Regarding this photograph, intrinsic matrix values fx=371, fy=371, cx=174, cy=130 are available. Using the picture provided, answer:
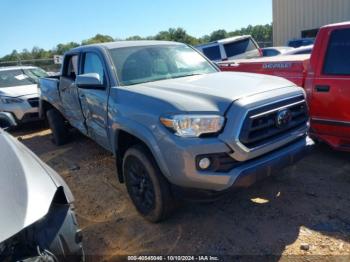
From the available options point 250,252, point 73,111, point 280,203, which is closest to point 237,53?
point 73,111

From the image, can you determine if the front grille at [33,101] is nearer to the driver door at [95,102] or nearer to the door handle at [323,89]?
the driver door at [95,102]

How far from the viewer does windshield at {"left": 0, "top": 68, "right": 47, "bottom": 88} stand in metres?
9.86

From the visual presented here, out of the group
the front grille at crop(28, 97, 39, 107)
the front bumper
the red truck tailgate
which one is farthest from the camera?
the front grille at crop(28, 97, 39, 107)

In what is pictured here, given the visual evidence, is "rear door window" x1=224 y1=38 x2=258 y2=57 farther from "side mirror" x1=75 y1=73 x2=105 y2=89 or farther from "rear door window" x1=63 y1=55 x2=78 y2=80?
"side mirror" x1=75 y1=73 x2=105 y2=89

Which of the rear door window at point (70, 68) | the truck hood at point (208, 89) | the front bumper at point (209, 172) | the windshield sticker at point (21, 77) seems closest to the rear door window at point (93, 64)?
the truck hood at point (208, 89)

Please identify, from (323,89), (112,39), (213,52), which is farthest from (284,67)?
(112,39)

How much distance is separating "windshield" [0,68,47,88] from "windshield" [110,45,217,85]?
6.36 meters

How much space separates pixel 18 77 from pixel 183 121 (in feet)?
27.4

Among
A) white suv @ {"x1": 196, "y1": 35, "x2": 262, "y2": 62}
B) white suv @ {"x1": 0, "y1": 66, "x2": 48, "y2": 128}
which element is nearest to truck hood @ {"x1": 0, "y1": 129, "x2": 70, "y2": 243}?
white suv @ {"x1": 0, "y1": 66, "x2": 48, "y2": 128}

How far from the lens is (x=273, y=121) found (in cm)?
345

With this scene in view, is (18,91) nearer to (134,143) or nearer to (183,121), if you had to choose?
(134,143)

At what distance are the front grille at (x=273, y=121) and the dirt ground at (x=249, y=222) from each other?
664mm

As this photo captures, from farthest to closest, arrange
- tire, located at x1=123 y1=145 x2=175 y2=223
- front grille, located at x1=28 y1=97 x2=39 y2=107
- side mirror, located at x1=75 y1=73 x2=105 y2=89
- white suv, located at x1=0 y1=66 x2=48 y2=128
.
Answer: front grille, located at x1=28 y1=97 x2=39 y2=107 → white suv, located at x1=0 y1=66 x2=48 y2=128 → side mirror, located at x1=75 y1=73 x2=105 y2=89 → tire, located at x1=123 y1=145 x2=175 y2=223

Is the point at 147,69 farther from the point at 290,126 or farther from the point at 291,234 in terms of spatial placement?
the point at 291,234
